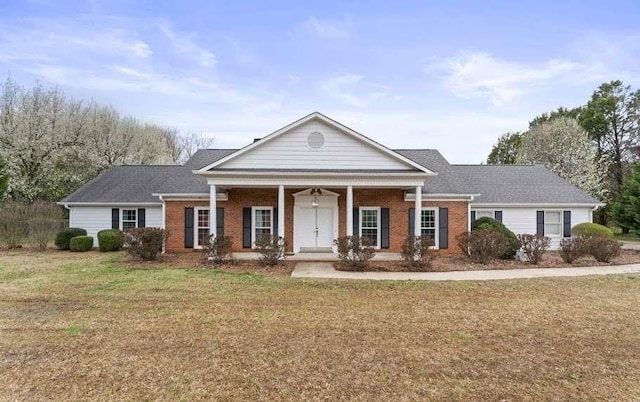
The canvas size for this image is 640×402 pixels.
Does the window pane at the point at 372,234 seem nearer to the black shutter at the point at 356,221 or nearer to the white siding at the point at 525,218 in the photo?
the black shutter at the point at 356,221

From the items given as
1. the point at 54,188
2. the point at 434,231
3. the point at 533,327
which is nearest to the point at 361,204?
the point at 434,231

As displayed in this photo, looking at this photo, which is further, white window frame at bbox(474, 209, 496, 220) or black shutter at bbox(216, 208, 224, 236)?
white window frame at bbox(474, 209, 496, 220)

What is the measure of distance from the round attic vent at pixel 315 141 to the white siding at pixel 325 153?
0.12 meters

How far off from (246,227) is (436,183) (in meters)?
8.58

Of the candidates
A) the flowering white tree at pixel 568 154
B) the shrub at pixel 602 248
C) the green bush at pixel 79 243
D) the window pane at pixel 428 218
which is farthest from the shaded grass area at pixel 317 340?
the flowering white tree at pixel 568 154

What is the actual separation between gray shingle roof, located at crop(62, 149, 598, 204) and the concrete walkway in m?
5.11

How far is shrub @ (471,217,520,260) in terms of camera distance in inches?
550

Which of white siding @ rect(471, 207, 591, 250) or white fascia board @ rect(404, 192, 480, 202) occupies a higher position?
white fascia board @ rect(404, 192, 480, 202)

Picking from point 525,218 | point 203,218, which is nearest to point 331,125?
point 203,218

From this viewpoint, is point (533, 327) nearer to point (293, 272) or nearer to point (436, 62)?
point (293, 272)

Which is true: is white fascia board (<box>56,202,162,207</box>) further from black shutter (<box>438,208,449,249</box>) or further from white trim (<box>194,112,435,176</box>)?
black shutter (<box>438,208,449,249</box>)

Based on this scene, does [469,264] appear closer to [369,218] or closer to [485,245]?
[485,245]

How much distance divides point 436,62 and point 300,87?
741 centimetres

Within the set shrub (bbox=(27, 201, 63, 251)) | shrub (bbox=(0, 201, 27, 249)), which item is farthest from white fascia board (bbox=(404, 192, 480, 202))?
shrub (bbox=(0, 201, 27, 249))
